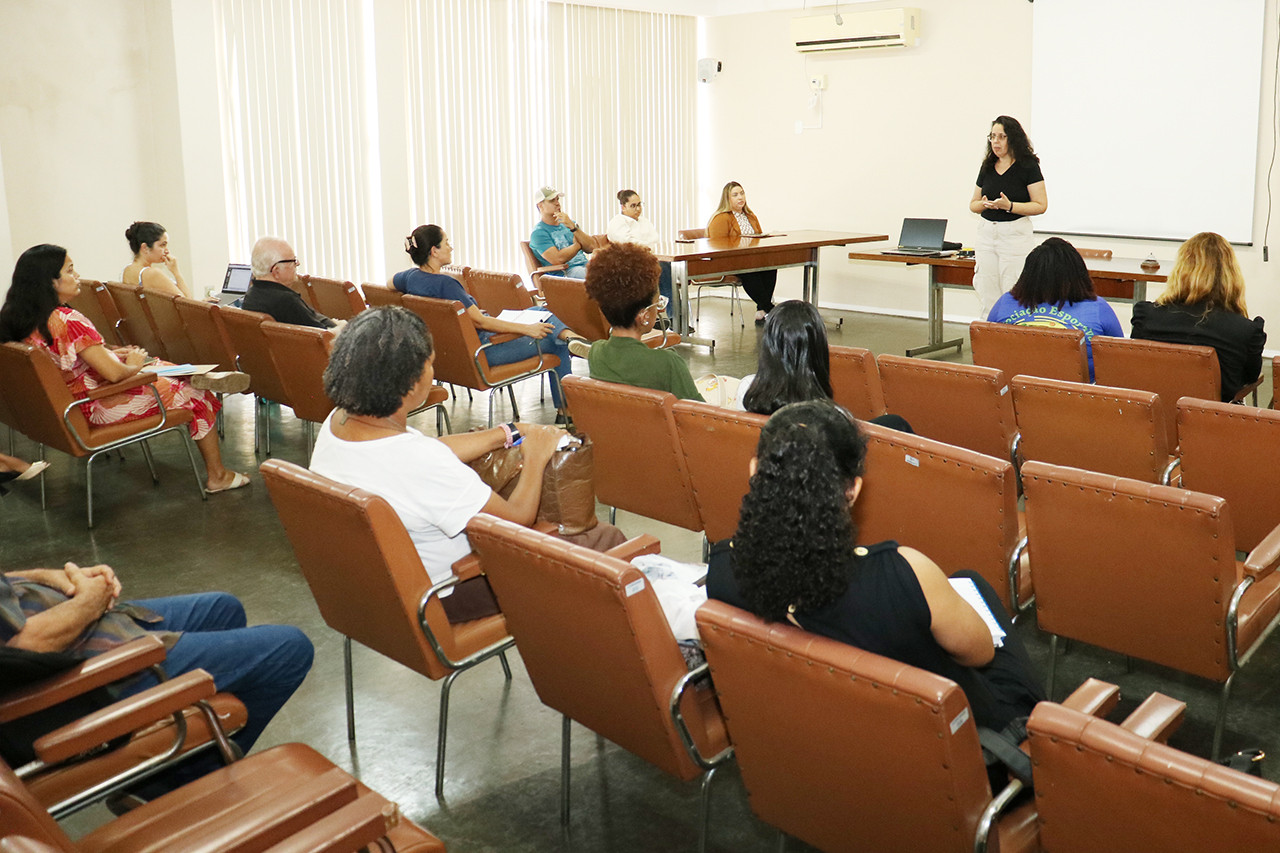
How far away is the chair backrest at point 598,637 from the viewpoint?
2.13m

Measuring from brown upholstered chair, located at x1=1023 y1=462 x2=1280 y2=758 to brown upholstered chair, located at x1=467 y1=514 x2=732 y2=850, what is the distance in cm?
99

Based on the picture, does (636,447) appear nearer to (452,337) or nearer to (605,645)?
(605,645)

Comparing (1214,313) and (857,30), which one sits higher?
(857,30)

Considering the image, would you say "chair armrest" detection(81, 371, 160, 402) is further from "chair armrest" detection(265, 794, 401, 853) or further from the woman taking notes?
the woman taking notes

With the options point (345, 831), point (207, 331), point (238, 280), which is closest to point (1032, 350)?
point (345, 831)

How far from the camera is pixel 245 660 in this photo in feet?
8.13

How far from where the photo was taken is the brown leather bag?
298 centimetres

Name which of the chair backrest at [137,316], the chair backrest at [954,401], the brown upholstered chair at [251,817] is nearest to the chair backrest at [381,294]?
the chair backrest at [137,316]

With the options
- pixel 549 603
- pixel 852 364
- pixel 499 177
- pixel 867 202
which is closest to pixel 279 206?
pixel 499 177

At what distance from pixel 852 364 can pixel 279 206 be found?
6599 millimetres

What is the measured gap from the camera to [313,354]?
16.6 ft

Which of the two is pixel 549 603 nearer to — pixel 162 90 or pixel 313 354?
pixel 313 354

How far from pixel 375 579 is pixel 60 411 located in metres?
2.89

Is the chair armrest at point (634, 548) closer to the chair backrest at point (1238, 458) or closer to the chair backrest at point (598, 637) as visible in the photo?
the chair backrest at point (598, 637)
